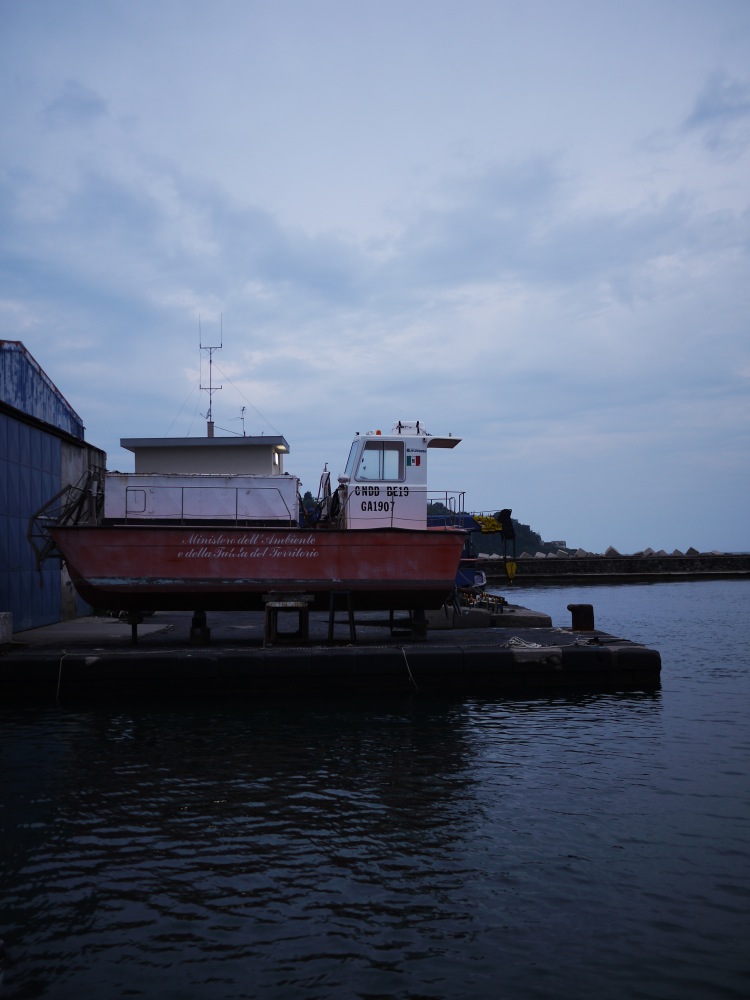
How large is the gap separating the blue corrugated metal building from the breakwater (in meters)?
33.9

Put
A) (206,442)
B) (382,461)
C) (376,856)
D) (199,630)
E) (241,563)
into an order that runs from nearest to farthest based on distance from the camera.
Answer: (376,856)
(241,563)
(199,630)
(382,461)
(206,442)

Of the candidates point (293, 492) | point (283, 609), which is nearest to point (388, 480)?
point (293, 492)

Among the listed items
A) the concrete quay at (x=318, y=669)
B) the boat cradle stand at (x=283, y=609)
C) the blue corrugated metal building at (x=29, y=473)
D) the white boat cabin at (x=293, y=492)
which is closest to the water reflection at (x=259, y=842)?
the concrete quay at (x=318, y=669)

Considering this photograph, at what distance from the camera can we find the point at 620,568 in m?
57.2

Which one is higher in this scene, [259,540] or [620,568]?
[259,540]

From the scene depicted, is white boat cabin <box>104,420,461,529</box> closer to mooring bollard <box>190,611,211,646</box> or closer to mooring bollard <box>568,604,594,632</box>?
mooring bollard <box>190,611,211,646</box>

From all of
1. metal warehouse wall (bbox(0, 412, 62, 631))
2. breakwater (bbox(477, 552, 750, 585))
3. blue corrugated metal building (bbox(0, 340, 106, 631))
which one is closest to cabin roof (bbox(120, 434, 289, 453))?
blue corrugated metal building (bbox(0, 340, 106, 631))

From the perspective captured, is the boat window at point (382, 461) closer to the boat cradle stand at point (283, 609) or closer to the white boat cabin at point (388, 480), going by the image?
the white boat cabin at point (388, 480)

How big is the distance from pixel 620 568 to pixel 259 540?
4467 centimetres

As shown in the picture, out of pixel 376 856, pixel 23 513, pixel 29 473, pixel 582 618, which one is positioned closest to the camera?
pixel 376 856

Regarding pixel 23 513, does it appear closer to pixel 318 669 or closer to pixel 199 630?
pixel 199 630

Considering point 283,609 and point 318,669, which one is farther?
point 283,609

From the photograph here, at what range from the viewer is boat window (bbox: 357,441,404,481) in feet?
58.3

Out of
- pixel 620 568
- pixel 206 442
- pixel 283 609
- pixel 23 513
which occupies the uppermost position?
pixel 206 442
